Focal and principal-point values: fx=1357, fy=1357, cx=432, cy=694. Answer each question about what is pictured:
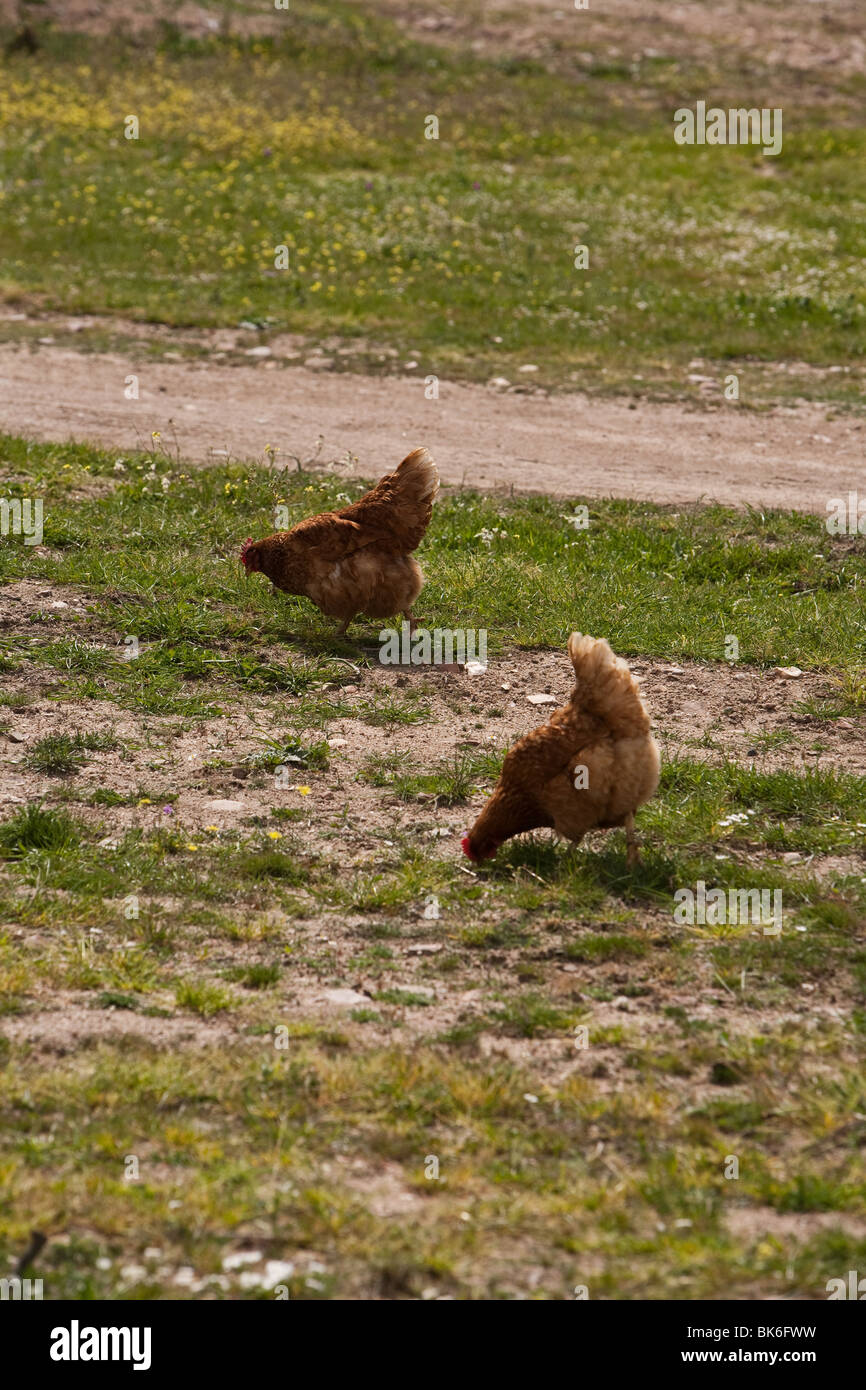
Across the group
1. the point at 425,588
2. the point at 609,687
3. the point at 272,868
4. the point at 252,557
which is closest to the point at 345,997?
the point at 272,868

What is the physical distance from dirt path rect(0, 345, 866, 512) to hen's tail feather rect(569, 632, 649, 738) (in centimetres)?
634

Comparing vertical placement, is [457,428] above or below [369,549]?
above

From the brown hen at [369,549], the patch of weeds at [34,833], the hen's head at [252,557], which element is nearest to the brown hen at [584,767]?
the patch of weeds at [34,833]

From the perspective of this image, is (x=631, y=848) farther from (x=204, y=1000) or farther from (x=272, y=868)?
(x=204, y=1000)

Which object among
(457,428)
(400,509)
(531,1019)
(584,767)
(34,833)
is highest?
(457,428)

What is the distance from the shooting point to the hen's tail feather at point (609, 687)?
652 centimetres

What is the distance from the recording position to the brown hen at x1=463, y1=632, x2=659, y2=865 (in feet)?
21.5

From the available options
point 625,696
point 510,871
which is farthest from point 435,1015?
point 625,696

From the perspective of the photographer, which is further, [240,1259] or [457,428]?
[457,428]

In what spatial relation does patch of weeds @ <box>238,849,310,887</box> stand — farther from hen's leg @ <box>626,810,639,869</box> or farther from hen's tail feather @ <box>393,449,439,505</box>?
hen's tail feather @ <box>393,449,439,505</box>

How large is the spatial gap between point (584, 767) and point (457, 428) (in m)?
8.36

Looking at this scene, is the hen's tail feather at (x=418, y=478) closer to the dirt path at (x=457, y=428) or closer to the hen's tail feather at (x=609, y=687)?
the hen's tail feather at (x=609, y=687)

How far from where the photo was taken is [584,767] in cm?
660

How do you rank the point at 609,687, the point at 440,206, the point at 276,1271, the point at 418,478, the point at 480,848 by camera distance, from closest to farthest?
the point at 276,1271, the point at 609,687, the point at 480,848, the point at 418,478, the point at 440,206
